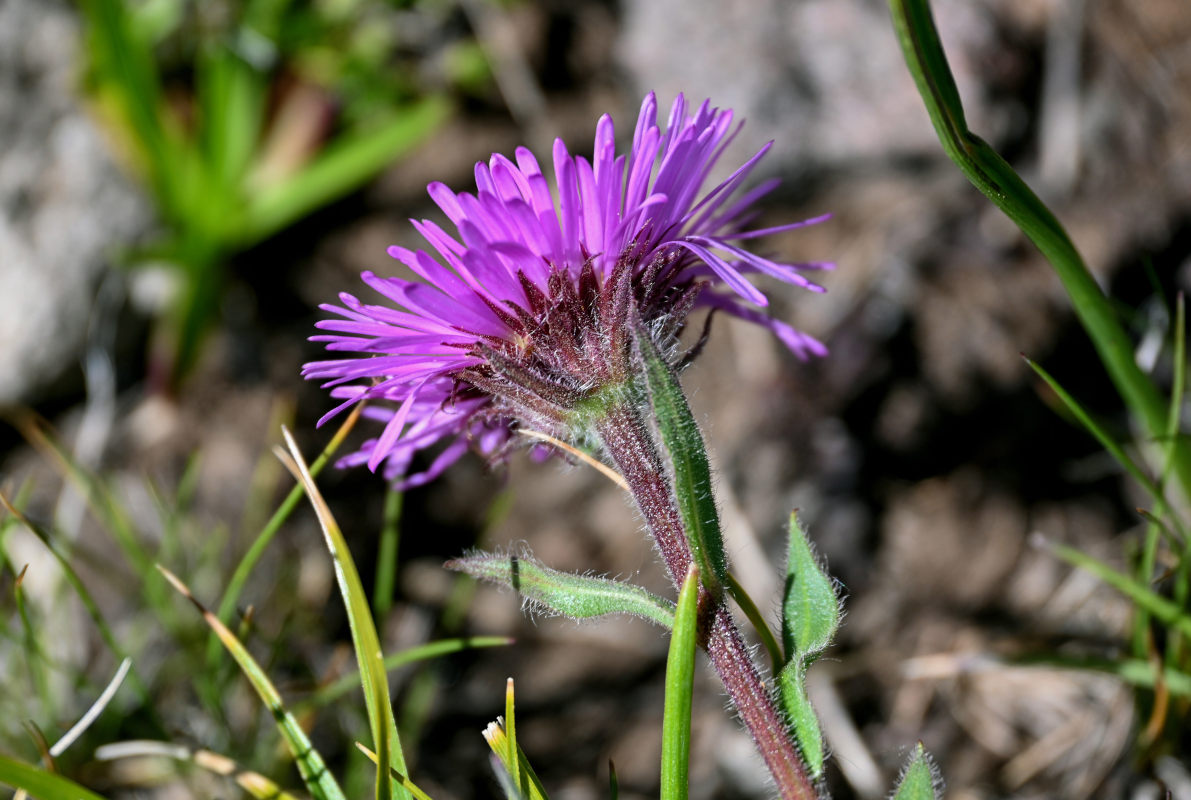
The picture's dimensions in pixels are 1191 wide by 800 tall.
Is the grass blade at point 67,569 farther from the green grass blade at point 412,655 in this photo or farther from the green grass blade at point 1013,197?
the green grass blade at point 1013,197

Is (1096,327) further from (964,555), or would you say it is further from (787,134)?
(787,134)

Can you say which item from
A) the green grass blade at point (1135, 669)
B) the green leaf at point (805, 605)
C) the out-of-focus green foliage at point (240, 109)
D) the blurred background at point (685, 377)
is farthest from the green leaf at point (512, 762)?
the out-of-focus green foliage at point (240, 109)

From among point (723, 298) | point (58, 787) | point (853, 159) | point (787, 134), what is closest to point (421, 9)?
point (787, 134)

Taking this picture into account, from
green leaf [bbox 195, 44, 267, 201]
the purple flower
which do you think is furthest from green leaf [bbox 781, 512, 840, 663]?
green leaf [bbox 195, 44, 267, 201]

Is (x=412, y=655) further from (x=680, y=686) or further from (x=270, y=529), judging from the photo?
(x=680, y=686)

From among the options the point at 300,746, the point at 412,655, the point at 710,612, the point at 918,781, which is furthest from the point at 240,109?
the point at 918,781

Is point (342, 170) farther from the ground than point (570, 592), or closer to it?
farther from the ground
